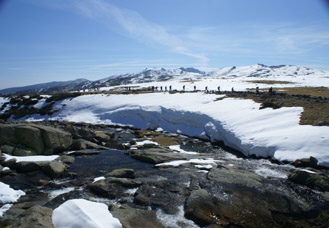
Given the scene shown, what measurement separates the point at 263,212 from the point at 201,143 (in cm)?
1501

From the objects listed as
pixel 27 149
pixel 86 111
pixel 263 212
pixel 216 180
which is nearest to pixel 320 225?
pixel 263 212

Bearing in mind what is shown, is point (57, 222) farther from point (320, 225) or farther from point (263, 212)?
point (320, 225)

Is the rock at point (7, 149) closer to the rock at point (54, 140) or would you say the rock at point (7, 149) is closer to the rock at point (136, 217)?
the rock at point (54, 140)

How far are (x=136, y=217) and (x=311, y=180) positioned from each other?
998 centimetres

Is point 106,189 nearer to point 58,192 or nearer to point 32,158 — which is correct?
point 58,192

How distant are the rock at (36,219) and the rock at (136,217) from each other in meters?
2.32

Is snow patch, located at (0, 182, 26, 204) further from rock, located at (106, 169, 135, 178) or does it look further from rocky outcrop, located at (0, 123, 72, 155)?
rocky outcrop, located at (0, 123, 72, 155)

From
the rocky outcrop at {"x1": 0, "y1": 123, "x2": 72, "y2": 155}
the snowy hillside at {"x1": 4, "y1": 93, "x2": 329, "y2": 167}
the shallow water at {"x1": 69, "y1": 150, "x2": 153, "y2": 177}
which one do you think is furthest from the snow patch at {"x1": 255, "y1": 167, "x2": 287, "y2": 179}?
the rocky outcrop at {"x1": 0, "y1": 123, "x2": 72, "y2": 155}

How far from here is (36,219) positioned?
7.57m

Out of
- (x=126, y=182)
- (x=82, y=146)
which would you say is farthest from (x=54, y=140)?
(x=126, y=182)

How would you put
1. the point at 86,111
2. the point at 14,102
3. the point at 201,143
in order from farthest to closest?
the point at 14,102, the point at 86,111, the point at 201,143

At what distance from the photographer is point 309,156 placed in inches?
608

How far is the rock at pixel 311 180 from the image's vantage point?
38.9 feet

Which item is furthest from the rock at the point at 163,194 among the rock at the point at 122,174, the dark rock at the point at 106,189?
the rock at the point at 122,174
